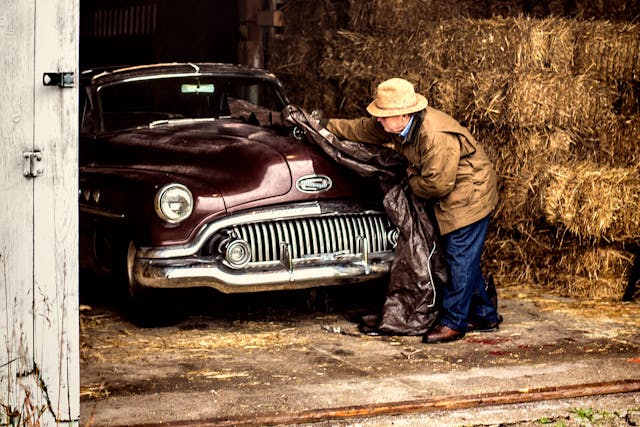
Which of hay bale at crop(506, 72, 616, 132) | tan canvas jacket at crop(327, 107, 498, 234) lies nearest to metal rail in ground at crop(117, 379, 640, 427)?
tan canvas jacket at crop(327, 107, 498, 234)

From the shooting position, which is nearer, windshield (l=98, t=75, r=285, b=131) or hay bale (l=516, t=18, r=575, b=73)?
windshield (l=98, t=75, r=285, b=131)

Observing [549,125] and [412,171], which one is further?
[549,125]

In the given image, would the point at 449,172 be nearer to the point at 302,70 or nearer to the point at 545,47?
the point at 545,47

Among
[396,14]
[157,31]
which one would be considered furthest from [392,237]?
[157,31]

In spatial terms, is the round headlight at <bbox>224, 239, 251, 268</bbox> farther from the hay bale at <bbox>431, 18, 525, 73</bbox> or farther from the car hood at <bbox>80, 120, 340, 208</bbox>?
the hay bale at <bbox>431, 18, 525, 73</bbox>

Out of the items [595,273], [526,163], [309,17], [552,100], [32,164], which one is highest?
[309,17]

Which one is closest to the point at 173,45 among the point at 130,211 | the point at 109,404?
the point at 130,211

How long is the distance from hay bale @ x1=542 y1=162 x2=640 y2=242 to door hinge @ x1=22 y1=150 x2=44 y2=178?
524 cm

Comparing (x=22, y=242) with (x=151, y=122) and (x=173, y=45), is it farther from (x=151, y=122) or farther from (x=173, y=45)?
(x=173, y=45)

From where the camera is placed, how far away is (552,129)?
903cm

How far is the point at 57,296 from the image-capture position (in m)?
4.61

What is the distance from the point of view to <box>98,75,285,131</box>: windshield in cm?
837

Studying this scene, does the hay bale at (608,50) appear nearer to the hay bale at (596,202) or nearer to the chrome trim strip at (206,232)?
the hay bale at (596,202)

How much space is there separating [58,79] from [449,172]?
329 cm
